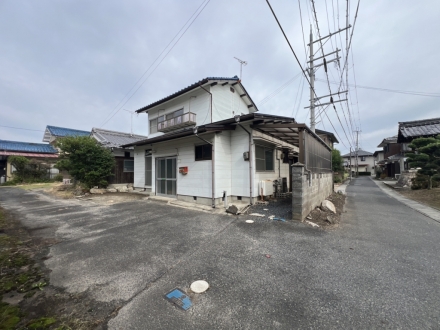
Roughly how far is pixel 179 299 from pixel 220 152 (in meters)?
5.30

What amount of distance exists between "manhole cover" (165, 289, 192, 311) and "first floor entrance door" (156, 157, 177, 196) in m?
6.26

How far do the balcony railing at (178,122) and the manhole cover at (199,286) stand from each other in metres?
8.52

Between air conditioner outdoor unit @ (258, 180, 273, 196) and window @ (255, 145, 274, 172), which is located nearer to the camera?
air conditioner outdoor unit @ (258, 180, 273, 196)

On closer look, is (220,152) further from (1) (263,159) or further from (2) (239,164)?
(1) (263,159)

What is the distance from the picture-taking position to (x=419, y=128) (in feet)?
45.4

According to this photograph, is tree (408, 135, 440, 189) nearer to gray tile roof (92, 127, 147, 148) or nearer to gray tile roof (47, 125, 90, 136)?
gray tile roof (92, 127, 147, 148)

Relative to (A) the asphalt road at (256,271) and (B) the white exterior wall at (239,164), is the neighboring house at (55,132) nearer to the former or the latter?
(A) the asphalt road at (256,271)

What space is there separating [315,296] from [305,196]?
3.30 metres

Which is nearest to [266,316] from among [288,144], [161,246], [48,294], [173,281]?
[173,281]

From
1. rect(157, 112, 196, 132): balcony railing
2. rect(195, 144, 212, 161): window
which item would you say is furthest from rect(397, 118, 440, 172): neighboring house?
rect(157, 112, 196, 132): balcony railing

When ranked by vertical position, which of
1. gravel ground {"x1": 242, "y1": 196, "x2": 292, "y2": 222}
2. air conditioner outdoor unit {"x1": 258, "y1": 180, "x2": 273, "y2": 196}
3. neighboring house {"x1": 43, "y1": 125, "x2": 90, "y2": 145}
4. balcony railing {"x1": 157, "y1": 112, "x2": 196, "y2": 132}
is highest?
neighboring house {"x1": 43, "y1": 125, "x2": 90, "y2": 145}

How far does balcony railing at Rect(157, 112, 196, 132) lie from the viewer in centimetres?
982

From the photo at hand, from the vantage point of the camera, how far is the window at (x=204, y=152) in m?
6.91

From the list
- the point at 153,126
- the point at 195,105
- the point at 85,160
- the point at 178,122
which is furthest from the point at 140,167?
the point at 195,105
